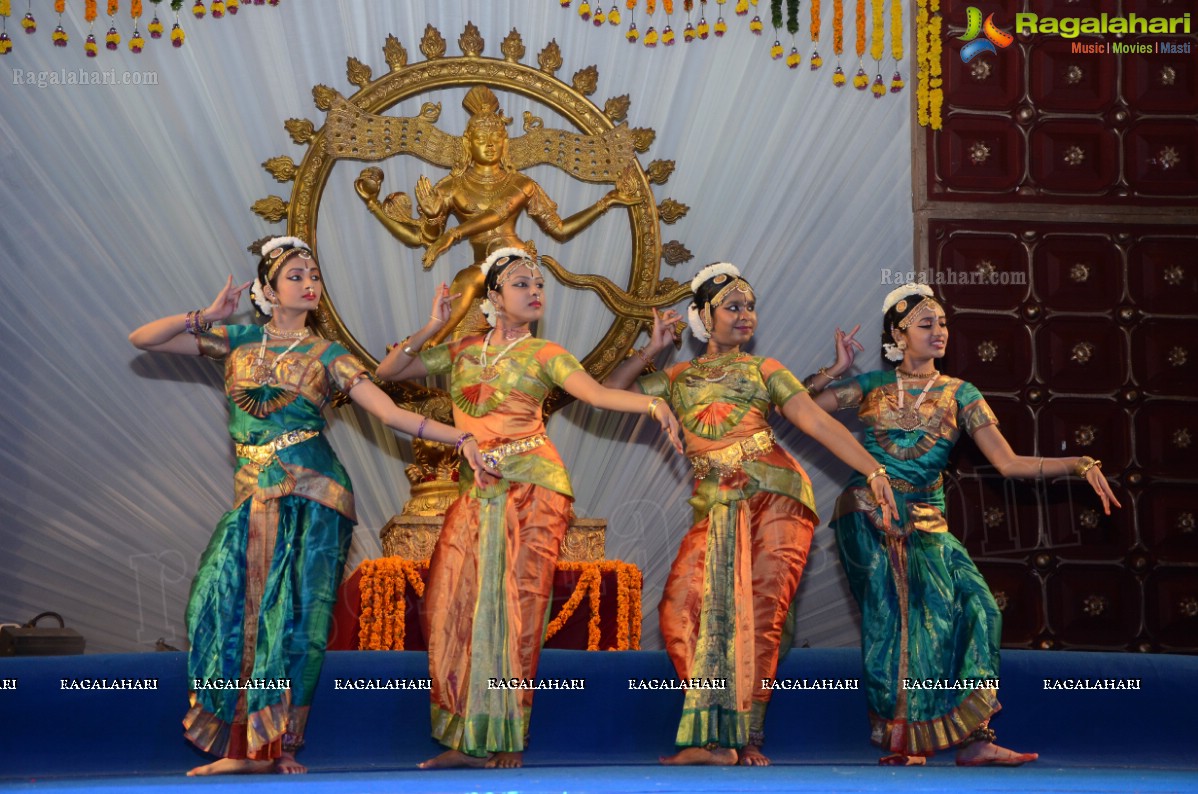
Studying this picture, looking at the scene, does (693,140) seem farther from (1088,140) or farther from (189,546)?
(189,546)

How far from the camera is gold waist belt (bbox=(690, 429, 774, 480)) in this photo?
14.7 ft

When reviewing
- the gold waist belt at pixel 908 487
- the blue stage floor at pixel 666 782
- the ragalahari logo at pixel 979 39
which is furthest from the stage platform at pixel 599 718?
the ragalahari logo at pixel 979 39

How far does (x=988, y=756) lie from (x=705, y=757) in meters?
0.78

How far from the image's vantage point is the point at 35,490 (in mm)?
5656

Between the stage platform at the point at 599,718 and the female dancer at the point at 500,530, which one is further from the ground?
the female dancer at the point at 500,530

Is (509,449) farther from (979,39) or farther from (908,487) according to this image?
(979,39)

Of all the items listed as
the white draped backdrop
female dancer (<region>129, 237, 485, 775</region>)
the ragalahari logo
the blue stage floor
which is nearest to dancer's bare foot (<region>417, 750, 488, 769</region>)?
the blue stage floor

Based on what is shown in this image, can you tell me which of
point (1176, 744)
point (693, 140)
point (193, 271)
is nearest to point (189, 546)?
point (193, 271)

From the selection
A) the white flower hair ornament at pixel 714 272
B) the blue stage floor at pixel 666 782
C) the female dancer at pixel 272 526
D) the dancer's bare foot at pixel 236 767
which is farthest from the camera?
the white flower hair ornament at pixel 714 272

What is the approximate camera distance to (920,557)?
14.8 feet

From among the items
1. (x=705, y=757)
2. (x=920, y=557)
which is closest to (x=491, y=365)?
(x=705, y=757)

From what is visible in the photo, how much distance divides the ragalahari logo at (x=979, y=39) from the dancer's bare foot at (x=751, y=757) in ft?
10.4

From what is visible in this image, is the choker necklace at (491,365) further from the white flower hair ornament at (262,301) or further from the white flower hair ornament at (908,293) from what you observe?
the white flower hair ornament at (908,293)

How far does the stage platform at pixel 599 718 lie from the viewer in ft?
14.2
